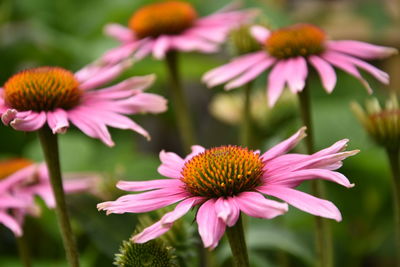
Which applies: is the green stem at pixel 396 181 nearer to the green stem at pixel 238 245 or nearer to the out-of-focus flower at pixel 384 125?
the out-of-focus flower at pixel 384 125

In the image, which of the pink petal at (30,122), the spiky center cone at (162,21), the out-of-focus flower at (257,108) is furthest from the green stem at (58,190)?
the out-of-focus flower at (257,108)

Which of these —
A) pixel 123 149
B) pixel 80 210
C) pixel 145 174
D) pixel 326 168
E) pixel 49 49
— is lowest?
pixel 326 168

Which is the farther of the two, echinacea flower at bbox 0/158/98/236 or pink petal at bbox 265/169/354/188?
echinacea flower at bbox 0/158/98/236

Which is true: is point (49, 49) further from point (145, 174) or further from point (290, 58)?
point (290, 58)

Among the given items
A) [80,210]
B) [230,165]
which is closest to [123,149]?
[80,210]

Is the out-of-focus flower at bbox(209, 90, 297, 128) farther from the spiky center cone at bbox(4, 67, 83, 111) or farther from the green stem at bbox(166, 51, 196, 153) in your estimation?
the spiky center cone at bbox(4, 67, 83, 111)

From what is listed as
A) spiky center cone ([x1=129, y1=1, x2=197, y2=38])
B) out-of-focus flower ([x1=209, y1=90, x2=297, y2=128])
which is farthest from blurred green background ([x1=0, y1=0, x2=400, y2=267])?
spiky center cone ([x1=129, y1=1, x2=197, y2=38])

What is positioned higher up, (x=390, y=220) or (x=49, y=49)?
(x=49, y=49)
